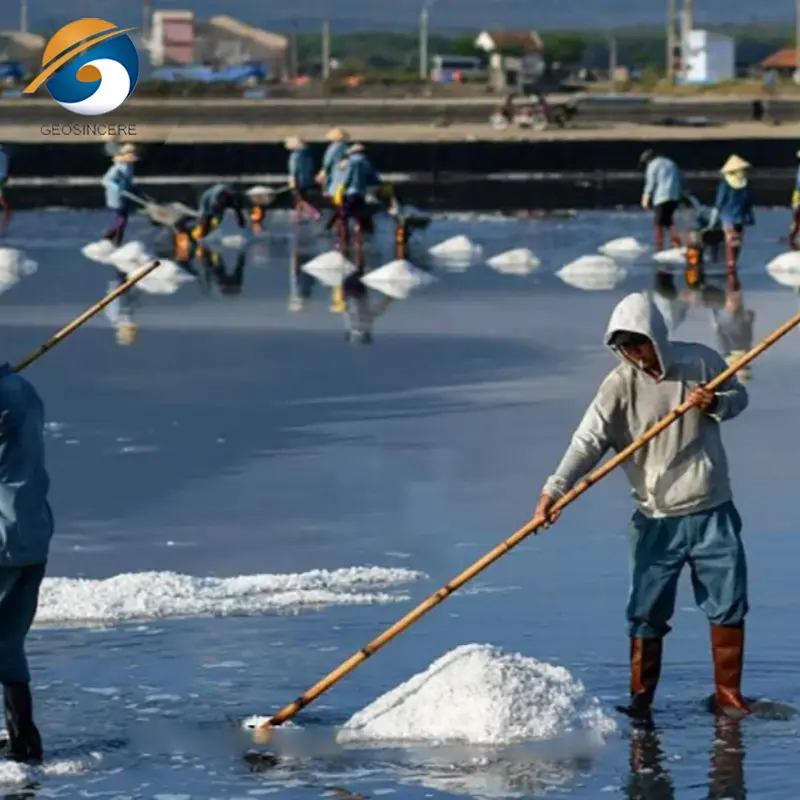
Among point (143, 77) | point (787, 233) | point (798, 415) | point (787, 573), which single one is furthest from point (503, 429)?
point (143, 77)

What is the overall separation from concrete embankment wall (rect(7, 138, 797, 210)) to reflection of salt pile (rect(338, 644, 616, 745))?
33.8m

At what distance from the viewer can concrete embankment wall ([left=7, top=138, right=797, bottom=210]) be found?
4425cm

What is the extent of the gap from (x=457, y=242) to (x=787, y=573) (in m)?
19.6

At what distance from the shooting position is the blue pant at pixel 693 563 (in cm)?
927

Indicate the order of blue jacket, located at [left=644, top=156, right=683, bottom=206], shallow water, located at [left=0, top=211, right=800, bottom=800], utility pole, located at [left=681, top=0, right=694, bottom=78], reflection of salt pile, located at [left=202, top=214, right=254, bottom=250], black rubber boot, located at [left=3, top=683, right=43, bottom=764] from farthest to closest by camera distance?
utility pole, located at [left=681, top=0, right=694, bottom=78] → reflection of salt pile, located at [left=202, top=214, right=254, bottom=250] → blue jacket, located at [left=644, top=156, right=683, bottom=206] → shallow water, located at [left=0, top=211, right=800, bottom=800] → black rubber boot, located at [left=3, top=683, right=43, bottom=764]

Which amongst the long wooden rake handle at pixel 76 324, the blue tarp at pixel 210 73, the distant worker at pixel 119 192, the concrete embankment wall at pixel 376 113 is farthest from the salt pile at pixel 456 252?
the blue tarp at pixel 210 73

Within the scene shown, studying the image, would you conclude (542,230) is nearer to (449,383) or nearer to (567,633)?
(449,383)

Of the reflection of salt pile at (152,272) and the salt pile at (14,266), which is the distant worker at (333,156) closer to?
the reflection of salt pile at (152,272)

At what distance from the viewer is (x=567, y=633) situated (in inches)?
419

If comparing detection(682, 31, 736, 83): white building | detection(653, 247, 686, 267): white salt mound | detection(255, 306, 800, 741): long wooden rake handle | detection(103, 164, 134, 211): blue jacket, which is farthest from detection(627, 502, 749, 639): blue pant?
detection(682, 31, 736, 83): white building

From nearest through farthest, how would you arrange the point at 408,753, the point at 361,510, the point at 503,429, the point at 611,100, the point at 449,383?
the point at 408,753 → the point at 361,510 → the point at 503,429 → the point at 449,383 → the point at 611,100

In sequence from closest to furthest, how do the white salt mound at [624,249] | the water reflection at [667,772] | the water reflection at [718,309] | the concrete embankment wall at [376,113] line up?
the water reflection at [667,772] < the water reflection at [718,309] < the white salt mound at [624,249] < the concrete embankment wall at [376,113]

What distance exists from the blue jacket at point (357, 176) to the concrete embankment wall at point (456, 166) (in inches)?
479

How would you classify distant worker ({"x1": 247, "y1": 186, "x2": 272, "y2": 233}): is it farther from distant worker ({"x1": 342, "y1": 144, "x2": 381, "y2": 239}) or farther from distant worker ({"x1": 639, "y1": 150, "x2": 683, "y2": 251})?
distant worker ({"x1": 639, "y1": 150, "x2": 683, "y2": 251})
